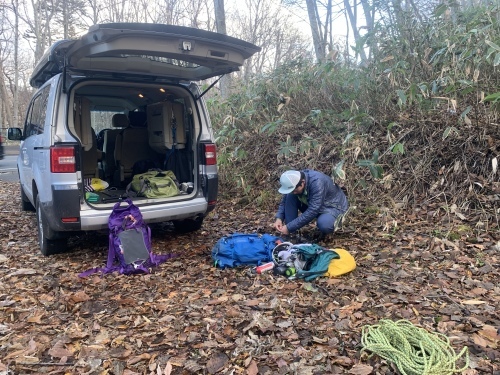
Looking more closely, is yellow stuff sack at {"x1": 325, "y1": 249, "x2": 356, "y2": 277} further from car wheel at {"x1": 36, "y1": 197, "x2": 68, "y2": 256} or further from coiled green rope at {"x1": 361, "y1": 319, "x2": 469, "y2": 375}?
car wheel at {"x1": 36, "y1": 197, "x2": 68, "y2": 256}

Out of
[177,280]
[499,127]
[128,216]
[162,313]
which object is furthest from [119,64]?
[499,127]

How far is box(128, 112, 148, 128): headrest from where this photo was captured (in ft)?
18.0

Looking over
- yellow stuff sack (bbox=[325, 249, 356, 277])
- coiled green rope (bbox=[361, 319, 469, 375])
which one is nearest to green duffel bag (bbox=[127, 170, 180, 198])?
yellow stuff sack (bbox=[325, 249, 356, 277])

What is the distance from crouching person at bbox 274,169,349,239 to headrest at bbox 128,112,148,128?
94.0 inches

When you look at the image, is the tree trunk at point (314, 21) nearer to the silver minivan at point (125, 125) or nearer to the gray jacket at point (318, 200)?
the silver minivan at point (125, 125)

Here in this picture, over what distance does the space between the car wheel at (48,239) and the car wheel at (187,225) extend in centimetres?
128

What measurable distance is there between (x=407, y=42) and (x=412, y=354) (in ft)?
15.3

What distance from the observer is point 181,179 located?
16.3 ft

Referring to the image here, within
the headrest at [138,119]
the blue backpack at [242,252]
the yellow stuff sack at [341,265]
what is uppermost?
the headrest at [138,119]

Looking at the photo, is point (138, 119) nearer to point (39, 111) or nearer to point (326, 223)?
point (39, 111)

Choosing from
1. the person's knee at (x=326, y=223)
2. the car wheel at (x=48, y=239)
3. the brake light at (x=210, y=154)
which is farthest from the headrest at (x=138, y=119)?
the person's knee at (x=326, y=223)

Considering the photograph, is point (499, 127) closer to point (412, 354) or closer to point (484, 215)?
point (484, 215)

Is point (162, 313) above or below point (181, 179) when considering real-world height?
below

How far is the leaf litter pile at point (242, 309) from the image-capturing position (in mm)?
2252
